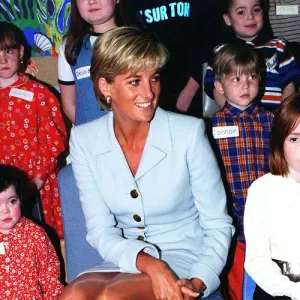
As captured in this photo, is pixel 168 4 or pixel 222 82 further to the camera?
pixel 168 4

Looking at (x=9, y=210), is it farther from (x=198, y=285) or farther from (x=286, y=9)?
(x=286, y=9)

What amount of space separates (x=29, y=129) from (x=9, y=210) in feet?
2.11

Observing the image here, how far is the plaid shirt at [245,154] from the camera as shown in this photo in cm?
292

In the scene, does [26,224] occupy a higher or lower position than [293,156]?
lower

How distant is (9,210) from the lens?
9.06 feet

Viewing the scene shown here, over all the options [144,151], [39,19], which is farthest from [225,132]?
[39,19]

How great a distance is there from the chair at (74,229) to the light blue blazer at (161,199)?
0.45ft

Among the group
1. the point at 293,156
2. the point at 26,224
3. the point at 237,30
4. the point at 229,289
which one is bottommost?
the point at 229,289

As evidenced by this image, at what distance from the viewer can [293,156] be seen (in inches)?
87.0

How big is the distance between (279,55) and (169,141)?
130 cm

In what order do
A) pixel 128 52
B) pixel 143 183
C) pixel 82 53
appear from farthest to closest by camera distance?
pixel 82 53
pixel 143 183
pixel 128 52

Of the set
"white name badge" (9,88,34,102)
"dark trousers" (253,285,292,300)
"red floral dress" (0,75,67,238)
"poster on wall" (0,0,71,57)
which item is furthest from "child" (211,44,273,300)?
"poster on wall" (0,0,71,57)

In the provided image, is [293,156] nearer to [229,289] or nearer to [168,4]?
[229,289]

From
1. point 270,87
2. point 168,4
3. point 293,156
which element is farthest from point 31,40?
point 293,156
